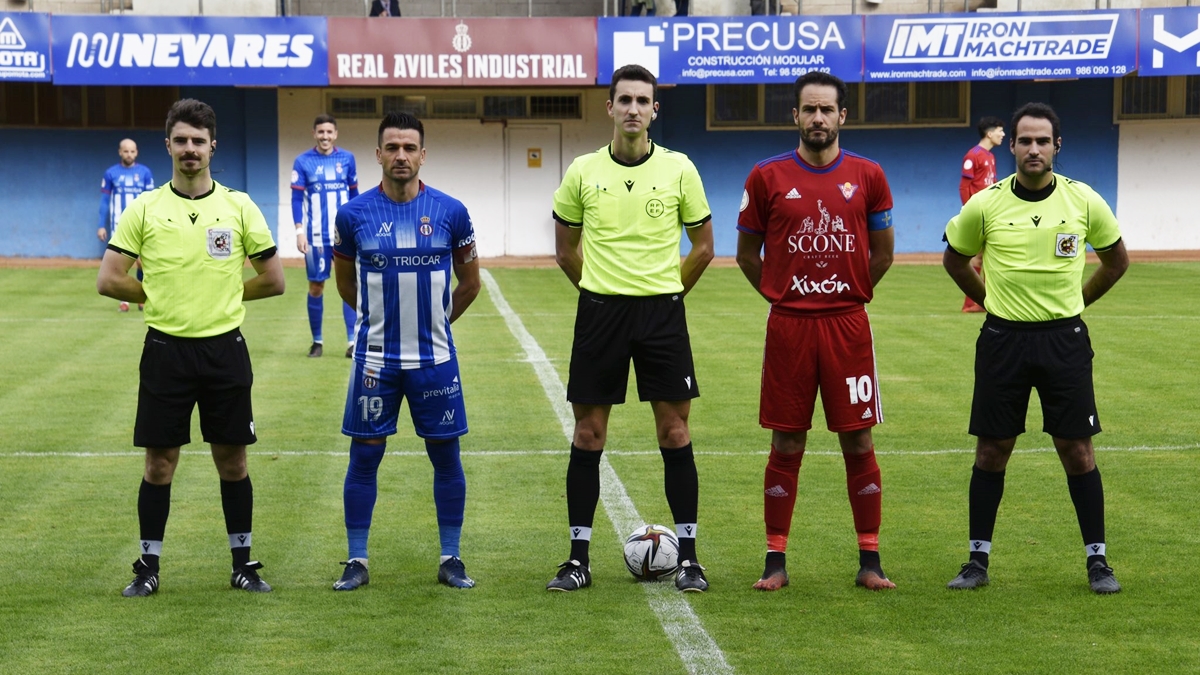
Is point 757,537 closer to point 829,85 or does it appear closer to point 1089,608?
point 1089,608

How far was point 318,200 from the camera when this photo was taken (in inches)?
551

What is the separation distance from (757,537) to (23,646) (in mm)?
3432

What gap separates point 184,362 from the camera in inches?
245

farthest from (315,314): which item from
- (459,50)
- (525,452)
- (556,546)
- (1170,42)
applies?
(1170,42)

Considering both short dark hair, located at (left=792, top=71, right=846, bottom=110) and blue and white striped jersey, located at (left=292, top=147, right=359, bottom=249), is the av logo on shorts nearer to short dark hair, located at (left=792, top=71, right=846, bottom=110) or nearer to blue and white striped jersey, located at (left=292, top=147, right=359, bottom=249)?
blue and white striped jersey, located at (left=292, top=147, right=359, bottom=249)

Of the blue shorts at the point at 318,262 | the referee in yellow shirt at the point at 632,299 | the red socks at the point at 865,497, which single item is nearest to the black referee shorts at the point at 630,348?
the referee in yellow shirt at the point at 632,299

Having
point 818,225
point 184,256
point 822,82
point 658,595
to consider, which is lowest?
point 658,595

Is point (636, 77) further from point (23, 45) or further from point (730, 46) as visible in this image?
point (23, 45)

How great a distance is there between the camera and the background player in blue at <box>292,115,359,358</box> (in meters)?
14.0

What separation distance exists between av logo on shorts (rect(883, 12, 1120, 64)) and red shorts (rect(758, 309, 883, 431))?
794 inches

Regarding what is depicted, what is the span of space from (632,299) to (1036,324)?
5.65ft

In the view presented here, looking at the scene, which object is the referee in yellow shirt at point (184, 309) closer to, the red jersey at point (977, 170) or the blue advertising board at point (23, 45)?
the red jersey at point (977, 170)

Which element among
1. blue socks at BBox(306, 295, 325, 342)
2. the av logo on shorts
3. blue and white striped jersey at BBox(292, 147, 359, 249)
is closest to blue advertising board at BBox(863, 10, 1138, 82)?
the av logo on shorts

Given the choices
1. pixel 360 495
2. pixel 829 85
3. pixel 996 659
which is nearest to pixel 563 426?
pixel 360 495
